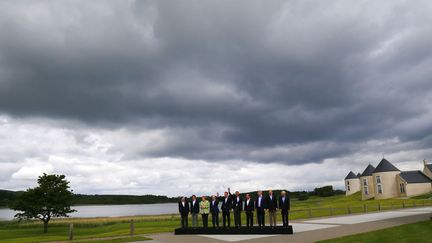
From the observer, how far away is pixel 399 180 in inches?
2948

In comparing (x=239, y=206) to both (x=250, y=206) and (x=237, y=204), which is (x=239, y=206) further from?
(x=250, y=206)

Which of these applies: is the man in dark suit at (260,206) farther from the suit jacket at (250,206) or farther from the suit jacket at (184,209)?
the suit jacket at (184,209)

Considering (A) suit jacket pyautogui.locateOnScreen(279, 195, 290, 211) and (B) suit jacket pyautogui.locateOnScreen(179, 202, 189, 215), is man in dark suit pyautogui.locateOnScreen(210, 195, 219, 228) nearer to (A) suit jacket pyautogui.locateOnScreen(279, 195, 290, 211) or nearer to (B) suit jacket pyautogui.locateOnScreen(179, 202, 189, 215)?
(B) suit jacket pyautogui.locateOnScreen(179, 202, 189, 215)

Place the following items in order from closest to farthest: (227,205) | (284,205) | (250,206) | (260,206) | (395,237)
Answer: (395,237)
(284,205)
(260,206)
(250,206)
(227,205)

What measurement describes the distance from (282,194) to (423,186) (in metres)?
67.3

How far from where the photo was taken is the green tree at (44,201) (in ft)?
133

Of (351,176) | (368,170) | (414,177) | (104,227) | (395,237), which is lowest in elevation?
(104,227)

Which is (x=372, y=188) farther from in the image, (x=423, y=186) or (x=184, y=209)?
(x=184, y=209)

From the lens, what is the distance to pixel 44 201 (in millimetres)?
41031

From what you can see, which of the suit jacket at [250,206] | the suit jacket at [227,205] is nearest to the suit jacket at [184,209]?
the suit jacket at [227,205]

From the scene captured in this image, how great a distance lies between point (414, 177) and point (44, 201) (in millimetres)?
71464

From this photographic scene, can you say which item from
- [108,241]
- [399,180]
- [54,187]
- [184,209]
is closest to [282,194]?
[184,209]

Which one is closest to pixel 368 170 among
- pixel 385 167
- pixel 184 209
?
pixel 385 167

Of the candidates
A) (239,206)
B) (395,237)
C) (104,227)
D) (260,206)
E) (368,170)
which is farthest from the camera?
(368,170)
